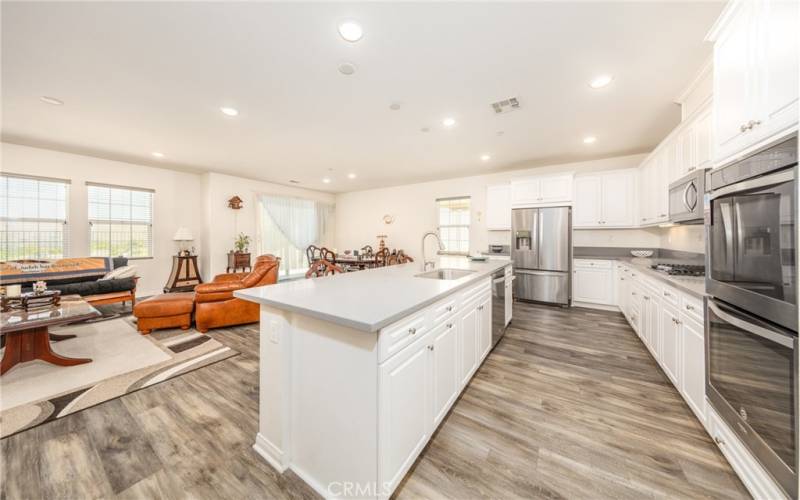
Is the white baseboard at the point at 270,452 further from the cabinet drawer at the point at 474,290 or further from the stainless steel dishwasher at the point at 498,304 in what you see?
the stainless steel dishwasher at the point at 498,304

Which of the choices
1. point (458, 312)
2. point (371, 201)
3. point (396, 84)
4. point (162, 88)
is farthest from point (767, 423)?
point (371, 201)

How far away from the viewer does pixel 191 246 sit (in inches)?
240

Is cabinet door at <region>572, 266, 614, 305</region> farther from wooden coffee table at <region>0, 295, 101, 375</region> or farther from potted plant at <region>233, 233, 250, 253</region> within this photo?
potted plant at <region>233, 233, 250, 253</region>

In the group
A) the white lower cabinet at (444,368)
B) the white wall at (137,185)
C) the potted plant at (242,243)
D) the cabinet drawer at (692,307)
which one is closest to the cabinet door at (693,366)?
the cabinet drawer at (692,307)

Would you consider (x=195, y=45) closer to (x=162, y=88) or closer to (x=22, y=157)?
(x=162, y=88)

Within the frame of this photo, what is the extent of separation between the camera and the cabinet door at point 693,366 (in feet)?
5.49

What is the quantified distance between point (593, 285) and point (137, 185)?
8.69m

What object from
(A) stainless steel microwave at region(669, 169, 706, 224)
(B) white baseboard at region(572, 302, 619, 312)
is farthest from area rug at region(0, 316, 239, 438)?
(B) white baseboard at region(572, 302, 619, 312)

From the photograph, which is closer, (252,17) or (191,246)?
(252,17)

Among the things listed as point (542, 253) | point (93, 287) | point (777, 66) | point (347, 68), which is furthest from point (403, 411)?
point (93, 287)

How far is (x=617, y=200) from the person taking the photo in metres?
4.43

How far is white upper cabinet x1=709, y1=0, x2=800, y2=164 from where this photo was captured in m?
1.08

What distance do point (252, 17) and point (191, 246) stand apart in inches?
233

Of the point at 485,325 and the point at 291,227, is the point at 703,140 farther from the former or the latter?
the point at 291,227
